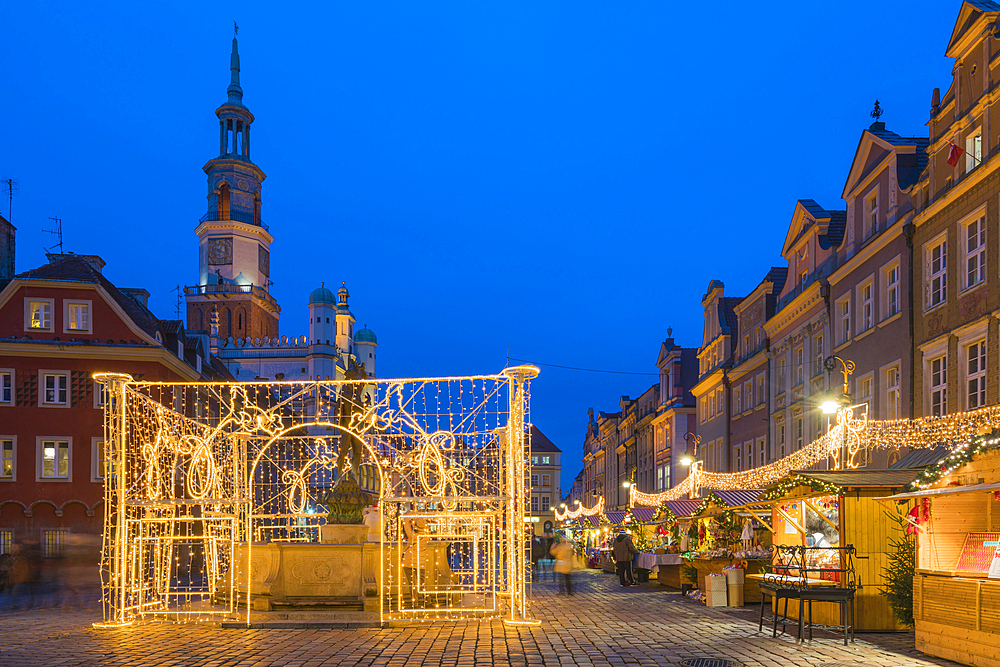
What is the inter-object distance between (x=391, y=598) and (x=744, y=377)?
1014 inches

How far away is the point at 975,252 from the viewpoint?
61.4 ft

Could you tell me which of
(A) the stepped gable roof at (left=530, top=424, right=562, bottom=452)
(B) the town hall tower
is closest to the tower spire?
(B) the town hall tower

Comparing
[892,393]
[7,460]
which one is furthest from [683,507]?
[7,460]

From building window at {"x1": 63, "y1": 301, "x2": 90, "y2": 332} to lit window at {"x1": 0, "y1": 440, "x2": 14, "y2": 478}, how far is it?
489 centimetres

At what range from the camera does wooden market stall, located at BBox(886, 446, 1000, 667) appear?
11.0 metres

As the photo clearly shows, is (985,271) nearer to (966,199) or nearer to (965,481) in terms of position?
(966,199)

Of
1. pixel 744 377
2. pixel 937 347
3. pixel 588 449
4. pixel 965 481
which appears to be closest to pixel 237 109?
pixel 588 449

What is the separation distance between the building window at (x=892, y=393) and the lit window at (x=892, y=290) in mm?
1430

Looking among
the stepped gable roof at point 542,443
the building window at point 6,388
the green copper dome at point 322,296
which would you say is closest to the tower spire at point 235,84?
the green copper dome at point 322,296

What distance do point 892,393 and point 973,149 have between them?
6.42 m

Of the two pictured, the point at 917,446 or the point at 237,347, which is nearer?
the point at 917,446

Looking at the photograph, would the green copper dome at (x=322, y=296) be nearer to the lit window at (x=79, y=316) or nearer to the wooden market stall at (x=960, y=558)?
the lit window at (x=79, y=316)

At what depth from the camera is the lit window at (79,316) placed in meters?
35.7

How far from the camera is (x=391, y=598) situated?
53.4 ft
